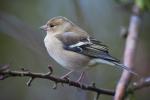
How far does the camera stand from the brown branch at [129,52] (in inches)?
64.4

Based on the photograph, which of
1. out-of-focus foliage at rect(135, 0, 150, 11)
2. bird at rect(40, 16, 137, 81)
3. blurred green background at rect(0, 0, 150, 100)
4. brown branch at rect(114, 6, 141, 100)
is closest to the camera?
brown branch at rect(114, 6, 141, 100)

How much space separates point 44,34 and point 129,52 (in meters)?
2.00

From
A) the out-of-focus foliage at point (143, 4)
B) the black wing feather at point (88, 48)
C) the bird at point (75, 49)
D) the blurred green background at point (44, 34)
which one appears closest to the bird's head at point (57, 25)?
the bird at point (75, 49)

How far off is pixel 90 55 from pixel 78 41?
6.5 inches

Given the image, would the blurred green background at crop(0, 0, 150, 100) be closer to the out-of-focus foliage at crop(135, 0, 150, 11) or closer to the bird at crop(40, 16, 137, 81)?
the bird at crop(40, 16, 137, 81)

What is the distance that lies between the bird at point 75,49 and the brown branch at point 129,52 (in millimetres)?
330

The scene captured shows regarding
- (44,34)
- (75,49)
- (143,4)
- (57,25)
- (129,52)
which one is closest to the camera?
(129,52)

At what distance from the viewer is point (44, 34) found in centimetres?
418

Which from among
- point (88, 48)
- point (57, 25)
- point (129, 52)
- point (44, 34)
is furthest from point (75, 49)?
point (129, 52)

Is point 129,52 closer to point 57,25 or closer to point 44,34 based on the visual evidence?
point 57,25

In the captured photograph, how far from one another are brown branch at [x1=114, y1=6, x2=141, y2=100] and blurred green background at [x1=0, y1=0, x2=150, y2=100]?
426mm

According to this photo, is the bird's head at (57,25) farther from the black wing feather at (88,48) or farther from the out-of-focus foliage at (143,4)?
the out-of-focus foliage at (143,4)

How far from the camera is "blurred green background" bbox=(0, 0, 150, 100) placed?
3.63m

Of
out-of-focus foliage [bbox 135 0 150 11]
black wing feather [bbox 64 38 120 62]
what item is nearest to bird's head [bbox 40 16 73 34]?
black wing feather [bbox 64 38 120 62]
